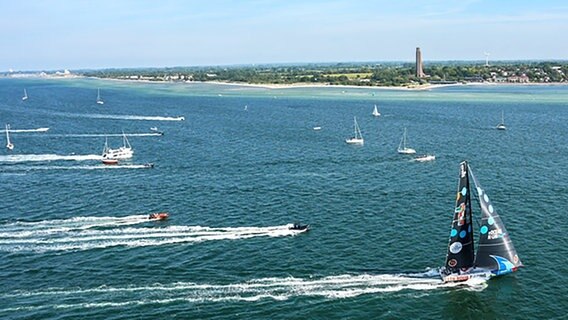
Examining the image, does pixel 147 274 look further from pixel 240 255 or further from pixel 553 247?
pixel 553 247

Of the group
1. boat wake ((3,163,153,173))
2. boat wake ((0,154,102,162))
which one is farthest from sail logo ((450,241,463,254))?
boat wake ((0,154,102,162))

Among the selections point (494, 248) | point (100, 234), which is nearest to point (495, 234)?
point (494, 248)

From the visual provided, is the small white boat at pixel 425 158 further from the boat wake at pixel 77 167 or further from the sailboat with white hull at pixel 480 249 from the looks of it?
the sailboat with white hull at pixel 480 249

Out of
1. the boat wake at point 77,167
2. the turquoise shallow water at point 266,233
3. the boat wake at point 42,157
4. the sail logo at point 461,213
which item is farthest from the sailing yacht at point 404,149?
the boat wake at point 42,157

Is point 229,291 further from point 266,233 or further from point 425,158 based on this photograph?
point 425,158

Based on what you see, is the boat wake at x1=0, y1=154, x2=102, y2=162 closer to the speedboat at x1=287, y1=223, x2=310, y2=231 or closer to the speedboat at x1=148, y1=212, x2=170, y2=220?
the speedboat at x1=148, y1=212, x2=170, y2=220
